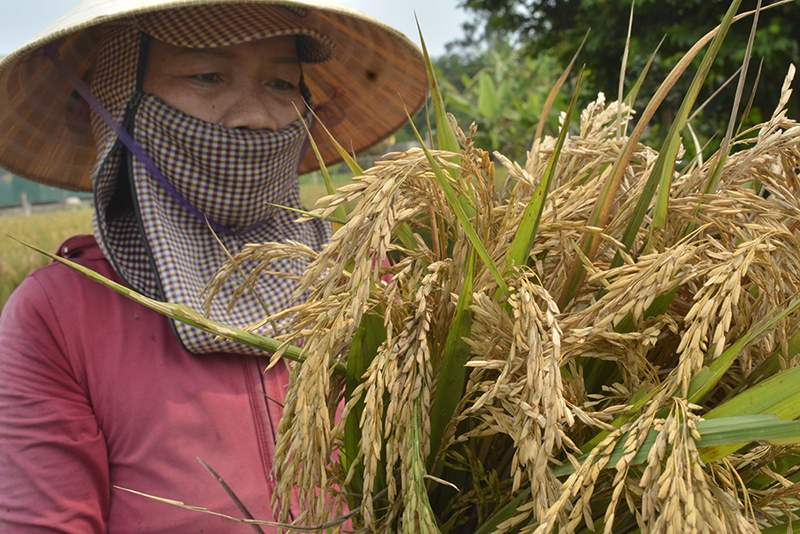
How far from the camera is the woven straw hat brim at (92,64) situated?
61.4 inches

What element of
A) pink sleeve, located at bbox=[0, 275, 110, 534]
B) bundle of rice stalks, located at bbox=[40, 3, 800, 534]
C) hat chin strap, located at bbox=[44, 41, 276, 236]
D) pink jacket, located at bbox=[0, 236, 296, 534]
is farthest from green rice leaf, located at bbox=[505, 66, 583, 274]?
pink sleeve, located at bbox=[0, 275, 110, 534]

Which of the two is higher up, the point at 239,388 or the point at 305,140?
the point at 305,140

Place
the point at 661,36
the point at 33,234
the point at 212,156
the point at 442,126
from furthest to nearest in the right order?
the point at 661,36
the point at 33,234
the point at 212,156
the point at 442,126

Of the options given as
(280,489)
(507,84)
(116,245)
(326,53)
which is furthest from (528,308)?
(507,84)

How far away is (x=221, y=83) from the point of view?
5.30 ft

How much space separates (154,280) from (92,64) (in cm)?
78

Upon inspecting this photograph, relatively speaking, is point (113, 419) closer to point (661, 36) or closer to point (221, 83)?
point (221, 83)

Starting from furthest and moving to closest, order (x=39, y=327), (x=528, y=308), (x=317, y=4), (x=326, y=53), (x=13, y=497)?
(x=326, y=53)
(x=317, y=4)
(x=39, y=327)
(x=13, y=497)
(x=528, y=308)

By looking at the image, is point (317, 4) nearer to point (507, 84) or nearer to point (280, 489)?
point (280, 489)

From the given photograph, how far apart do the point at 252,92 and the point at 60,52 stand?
0.63m

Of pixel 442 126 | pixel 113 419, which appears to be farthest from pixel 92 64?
pixel 442 126

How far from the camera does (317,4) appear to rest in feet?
5.07

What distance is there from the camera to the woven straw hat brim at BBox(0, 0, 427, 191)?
61.4 inches

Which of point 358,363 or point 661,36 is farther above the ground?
point 661,36
